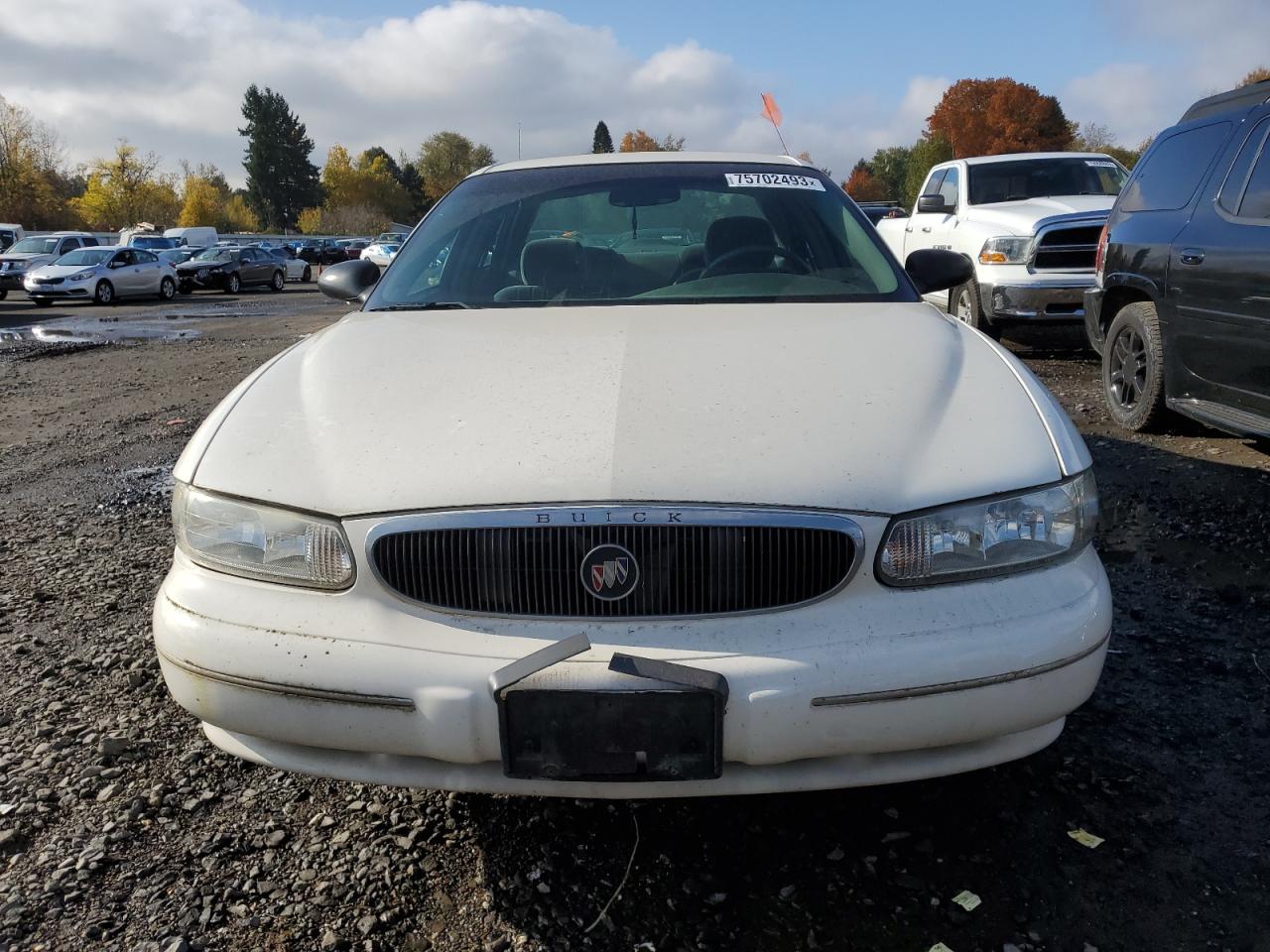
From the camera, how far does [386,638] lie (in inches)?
75.1

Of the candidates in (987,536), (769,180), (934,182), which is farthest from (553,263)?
(934,182)

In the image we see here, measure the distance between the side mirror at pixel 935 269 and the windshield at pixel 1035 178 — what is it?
719cm

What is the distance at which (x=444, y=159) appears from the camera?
106 meters

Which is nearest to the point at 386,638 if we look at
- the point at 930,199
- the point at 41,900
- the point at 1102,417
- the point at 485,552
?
the point at 485,552

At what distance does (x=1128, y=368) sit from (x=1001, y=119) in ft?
269

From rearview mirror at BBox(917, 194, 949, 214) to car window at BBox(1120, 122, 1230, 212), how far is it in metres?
3.95

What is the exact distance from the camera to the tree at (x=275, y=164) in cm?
9519

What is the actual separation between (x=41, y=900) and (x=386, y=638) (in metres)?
1.01

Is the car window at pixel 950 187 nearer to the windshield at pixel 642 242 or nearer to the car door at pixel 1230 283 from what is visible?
the car door at pixel 1230 283

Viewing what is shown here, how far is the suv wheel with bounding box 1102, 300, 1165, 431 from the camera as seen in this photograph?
5.60 m

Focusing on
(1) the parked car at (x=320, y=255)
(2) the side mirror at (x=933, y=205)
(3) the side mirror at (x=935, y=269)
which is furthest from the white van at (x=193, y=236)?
(3) the side mirror at (x=935, y=269)

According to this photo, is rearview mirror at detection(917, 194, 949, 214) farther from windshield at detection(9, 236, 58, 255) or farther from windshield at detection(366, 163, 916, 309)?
windshield at detection(9, 236, 58, 255)

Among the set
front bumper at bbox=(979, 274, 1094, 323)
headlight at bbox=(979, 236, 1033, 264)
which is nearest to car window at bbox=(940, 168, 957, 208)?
headlight at bbox=(979, 236, 1033, 264)

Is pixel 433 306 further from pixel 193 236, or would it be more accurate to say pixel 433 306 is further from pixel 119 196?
pixel 119 196
